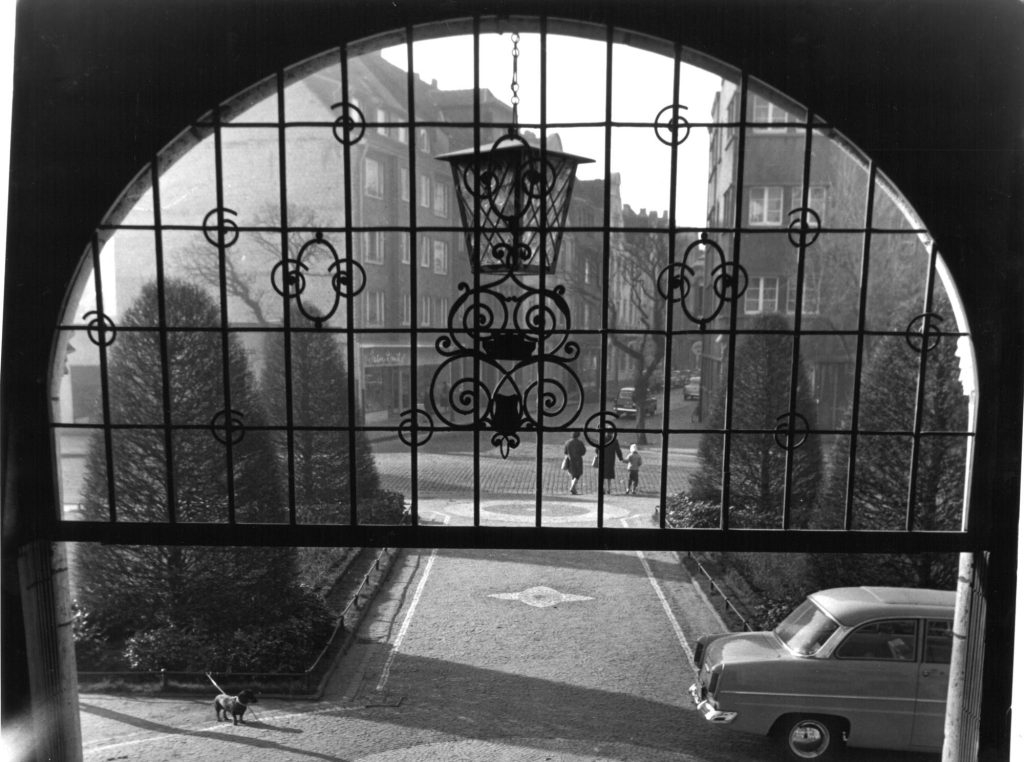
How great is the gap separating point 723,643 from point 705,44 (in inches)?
200

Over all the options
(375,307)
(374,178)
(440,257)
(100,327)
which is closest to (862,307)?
(100,327)

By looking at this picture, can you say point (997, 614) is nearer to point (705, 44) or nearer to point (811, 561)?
point (705, 44)

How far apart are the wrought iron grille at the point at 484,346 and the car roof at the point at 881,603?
0.83 metres

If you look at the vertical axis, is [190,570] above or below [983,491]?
below

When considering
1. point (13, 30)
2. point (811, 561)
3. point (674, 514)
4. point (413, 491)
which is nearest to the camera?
point (13, 30)

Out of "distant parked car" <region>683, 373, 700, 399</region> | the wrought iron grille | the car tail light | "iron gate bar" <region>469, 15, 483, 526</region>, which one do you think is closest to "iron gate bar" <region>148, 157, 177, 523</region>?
the wrought iron grille

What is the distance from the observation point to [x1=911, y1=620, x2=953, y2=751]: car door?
5.65 m

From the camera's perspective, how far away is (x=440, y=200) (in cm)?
1891

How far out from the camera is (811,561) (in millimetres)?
8133

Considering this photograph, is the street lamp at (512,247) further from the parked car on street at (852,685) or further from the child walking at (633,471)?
the child walking at (633,471)

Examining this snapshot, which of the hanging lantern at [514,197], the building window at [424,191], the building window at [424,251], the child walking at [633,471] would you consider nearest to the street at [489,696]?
the child walking at [633,471]

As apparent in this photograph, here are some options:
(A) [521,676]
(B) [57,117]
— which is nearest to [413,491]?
(B) [57,117]

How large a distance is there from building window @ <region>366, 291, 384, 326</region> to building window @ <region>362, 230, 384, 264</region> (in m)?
0.68

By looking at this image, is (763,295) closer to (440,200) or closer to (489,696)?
(489,696)
